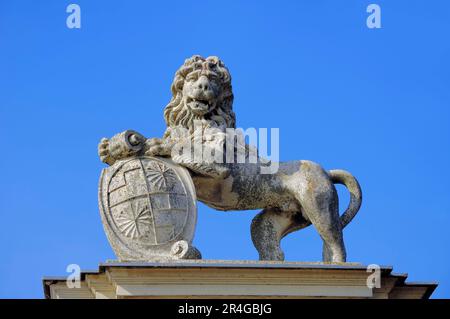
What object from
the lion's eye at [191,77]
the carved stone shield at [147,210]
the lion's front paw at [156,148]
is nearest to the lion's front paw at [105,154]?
the carved stone shield at [147,210]

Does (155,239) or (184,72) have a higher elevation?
(184,72)

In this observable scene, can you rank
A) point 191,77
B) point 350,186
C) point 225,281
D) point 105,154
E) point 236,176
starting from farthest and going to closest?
1. point 350,186
2. point 191,77
3. point 236,176
4. point 105,154
5. point 225,281

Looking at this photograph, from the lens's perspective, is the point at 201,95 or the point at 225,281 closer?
the point at 225,281

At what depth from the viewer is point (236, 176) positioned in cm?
2284

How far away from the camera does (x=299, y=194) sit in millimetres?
22906

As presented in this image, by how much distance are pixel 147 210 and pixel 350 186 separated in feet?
10.2

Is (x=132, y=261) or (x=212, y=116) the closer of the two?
(x=132, y=261)

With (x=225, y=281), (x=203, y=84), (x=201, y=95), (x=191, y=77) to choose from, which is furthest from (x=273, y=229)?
(x=191, y=77)

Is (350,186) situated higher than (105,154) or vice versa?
(105,154)

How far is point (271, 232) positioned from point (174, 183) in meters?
1.76

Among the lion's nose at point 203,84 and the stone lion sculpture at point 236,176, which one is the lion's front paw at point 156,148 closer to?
the stone lion sculpture at point 236,176

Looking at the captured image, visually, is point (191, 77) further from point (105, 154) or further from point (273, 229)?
point (273, 229)
